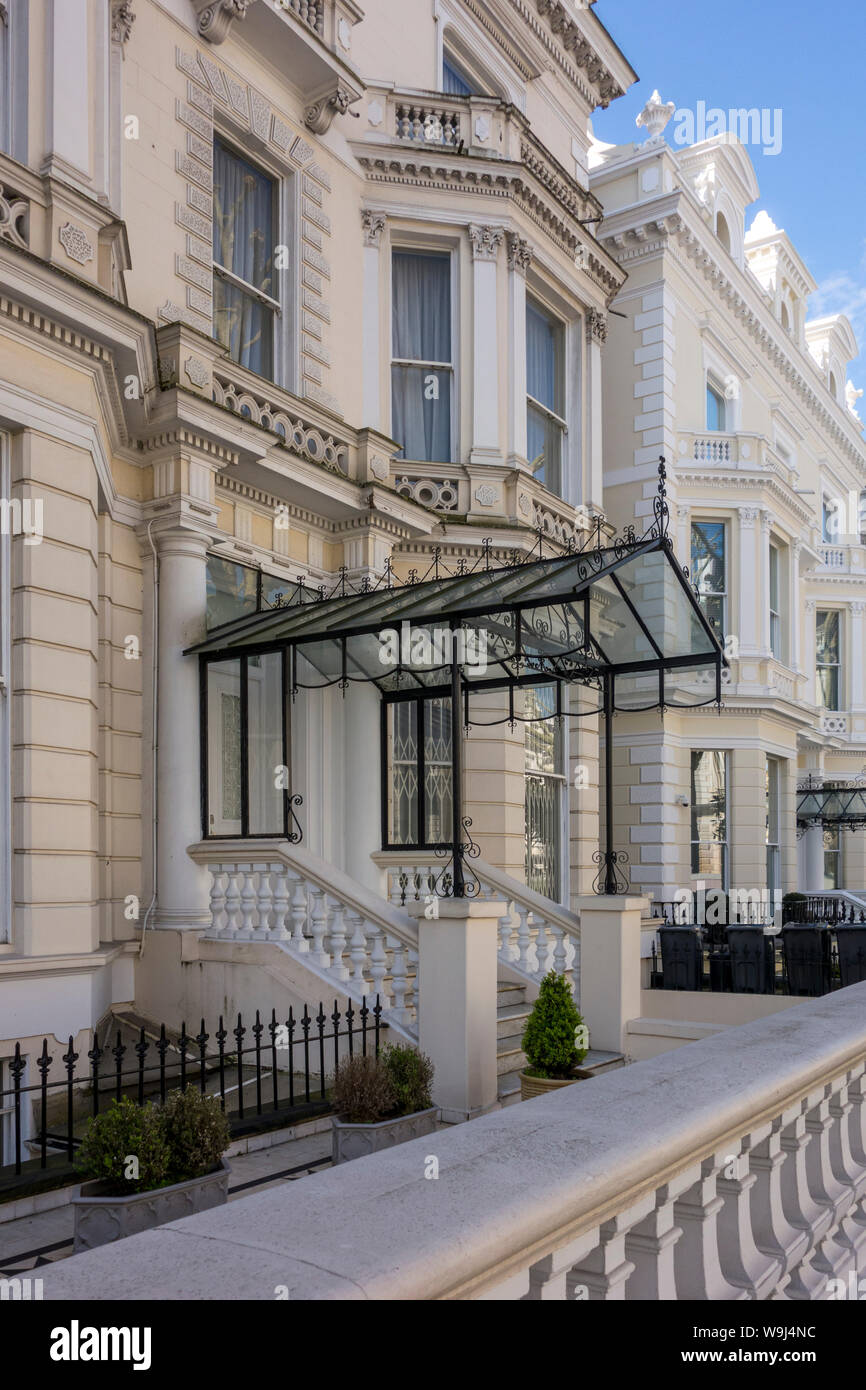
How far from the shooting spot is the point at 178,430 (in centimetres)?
1037

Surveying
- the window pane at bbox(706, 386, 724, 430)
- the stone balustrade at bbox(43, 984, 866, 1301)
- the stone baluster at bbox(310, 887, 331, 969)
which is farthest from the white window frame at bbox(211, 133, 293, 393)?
the window pane at bbox(706, 386, 724, 430)

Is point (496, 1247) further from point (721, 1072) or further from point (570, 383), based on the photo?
point (570, 383)

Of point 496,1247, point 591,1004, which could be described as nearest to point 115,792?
point 591,1004

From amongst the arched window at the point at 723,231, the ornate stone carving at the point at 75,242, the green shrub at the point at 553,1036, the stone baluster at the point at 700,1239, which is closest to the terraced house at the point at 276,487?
the ornate stone carving at the point at 75,242

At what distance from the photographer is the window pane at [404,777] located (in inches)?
527

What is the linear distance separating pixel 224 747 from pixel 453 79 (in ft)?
35.7

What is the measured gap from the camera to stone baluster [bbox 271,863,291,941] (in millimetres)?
9789

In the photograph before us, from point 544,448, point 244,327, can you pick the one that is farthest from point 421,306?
point 244,327

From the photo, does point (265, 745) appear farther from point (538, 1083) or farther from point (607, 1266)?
point (607, 1266)

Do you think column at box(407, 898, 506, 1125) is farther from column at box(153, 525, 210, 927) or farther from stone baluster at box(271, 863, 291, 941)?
column at box(153, 525, 210, 927)

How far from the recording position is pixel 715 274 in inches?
869

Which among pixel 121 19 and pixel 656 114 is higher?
pixel 656 114

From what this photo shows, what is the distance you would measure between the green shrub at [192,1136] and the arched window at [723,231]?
22.1m
